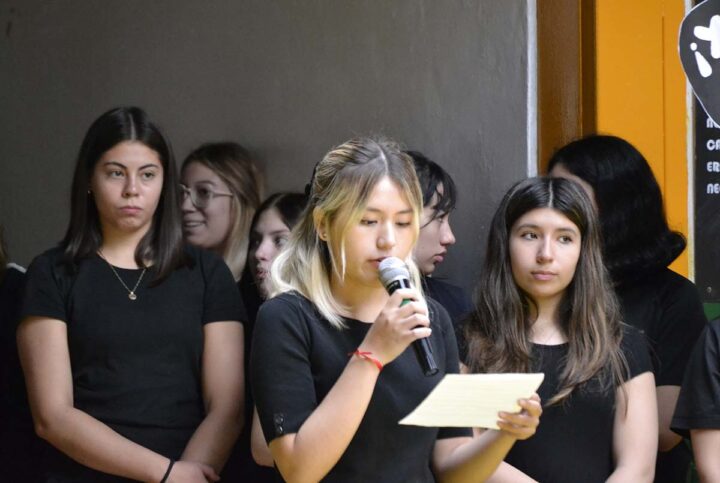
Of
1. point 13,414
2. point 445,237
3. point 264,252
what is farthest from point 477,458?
point 13,414

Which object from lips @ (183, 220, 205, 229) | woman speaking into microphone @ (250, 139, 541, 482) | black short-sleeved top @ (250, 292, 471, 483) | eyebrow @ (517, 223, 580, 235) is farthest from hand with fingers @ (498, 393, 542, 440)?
lips @ (183, 220, 205, 229)

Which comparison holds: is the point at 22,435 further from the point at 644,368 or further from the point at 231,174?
the point at 644,368

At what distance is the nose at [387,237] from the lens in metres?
2.56

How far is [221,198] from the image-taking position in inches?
192

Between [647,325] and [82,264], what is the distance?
1719 mm

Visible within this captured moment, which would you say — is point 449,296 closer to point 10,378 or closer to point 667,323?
point 667,323

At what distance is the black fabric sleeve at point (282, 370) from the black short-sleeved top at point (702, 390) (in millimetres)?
1093

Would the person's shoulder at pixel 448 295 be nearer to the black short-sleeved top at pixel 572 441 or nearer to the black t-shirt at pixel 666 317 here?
the black t-shirt at pixel 666 317

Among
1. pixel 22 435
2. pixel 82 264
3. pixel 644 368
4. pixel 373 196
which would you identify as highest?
pixel 373 196

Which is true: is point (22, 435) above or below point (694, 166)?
below

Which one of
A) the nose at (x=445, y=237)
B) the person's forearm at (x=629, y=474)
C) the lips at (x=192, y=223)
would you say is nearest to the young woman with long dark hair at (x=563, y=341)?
the person's forearm at (x=629, y=474)

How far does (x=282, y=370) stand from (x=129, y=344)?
1.07m

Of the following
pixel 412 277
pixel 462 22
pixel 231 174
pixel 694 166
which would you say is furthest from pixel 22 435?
pixel 694 166

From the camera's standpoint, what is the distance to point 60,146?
20.1ft
